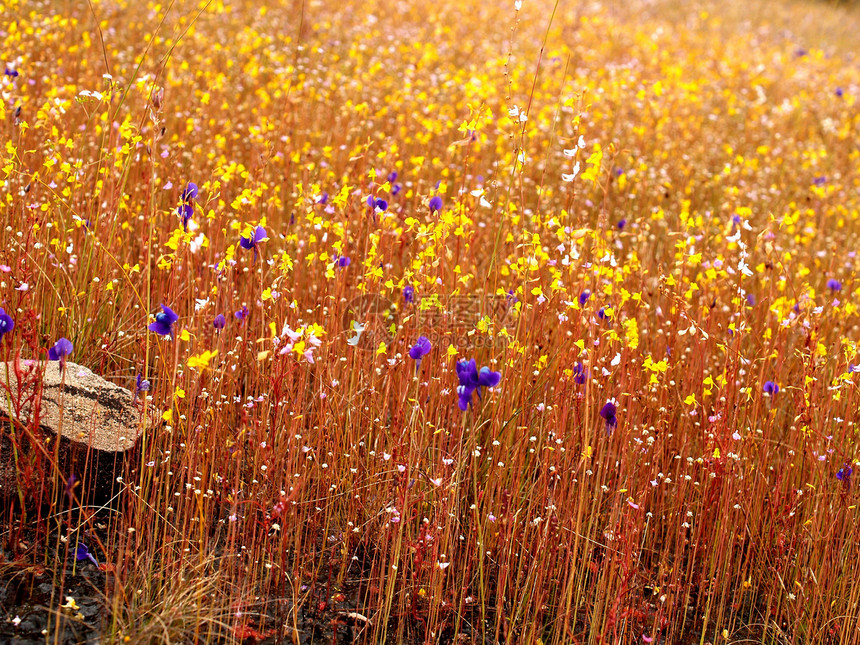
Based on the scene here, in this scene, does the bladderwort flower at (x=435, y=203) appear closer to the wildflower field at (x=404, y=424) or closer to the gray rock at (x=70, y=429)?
the wildflower field at (x=404, y=424)

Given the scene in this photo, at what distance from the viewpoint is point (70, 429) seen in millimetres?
2400

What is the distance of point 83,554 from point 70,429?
16.1 inches

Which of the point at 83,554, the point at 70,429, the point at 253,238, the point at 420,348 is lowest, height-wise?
the point at 83,554

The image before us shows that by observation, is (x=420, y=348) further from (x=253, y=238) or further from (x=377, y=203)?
(x=377, y=203)

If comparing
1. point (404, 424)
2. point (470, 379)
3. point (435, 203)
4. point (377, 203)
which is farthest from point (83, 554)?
point (435, 203)

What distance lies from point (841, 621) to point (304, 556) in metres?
1.83

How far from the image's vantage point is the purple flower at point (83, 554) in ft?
7.14

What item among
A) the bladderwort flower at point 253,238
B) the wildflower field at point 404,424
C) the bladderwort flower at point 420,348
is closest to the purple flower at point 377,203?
the wildflower field at point 404,424

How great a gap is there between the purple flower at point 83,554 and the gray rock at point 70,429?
0.16m

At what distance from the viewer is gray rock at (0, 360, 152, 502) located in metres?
2.26

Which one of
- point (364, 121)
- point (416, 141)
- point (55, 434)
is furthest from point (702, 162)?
point (55, 434)

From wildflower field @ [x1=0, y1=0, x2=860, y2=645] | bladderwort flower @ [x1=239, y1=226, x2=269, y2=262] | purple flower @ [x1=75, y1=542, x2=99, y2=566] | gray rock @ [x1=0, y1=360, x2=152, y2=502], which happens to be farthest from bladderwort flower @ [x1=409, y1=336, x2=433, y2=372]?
purple flower @ [x1=75, y1=542, x2=99, y2=566]

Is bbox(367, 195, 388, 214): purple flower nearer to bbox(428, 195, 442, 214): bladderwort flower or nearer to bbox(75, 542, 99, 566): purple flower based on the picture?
bbox(428, 195, 442, 214): bladderwort flower

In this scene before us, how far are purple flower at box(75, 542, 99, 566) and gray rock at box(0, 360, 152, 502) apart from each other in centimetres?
16
